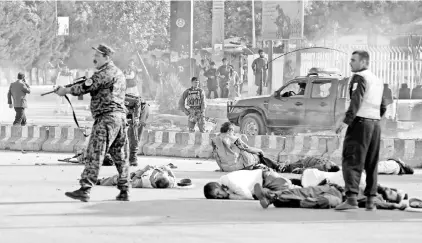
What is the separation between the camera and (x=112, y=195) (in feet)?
46.8

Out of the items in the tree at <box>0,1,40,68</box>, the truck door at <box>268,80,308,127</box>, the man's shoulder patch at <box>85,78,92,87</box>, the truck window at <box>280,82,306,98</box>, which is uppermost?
the tree at <box>0,1,40,68</box>

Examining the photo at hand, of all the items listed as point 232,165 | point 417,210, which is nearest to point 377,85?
point 417,210

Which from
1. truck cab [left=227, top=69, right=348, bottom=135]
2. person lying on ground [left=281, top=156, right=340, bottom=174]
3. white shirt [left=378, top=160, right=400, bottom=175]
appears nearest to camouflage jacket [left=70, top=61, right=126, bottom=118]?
person lying on ground [left=281, top=156, right=340, bottom=174]

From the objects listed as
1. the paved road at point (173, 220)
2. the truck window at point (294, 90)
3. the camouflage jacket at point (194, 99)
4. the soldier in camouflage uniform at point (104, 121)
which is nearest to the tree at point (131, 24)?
the truck window at point (294, 90)

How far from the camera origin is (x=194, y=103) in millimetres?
26781

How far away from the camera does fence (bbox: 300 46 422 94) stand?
38.6 m

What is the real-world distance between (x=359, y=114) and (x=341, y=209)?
1.01 m

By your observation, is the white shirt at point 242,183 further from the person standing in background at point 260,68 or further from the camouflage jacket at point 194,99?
the person standing in background at point 260,68

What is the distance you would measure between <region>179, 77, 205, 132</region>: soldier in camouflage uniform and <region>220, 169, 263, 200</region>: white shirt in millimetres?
12878

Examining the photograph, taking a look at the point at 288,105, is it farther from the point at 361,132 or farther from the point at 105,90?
the point at 361,132

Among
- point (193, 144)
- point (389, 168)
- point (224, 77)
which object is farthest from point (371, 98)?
point (224, 77)

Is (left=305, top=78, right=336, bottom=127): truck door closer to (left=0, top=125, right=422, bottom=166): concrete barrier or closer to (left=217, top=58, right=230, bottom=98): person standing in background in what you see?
(left=0, top=125, right=422, bottom=166): concrete barrier

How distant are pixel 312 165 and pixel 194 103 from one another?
9896mm

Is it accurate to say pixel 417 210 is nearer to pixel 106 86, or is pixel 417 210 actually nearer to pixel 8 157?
pixel 106 86
